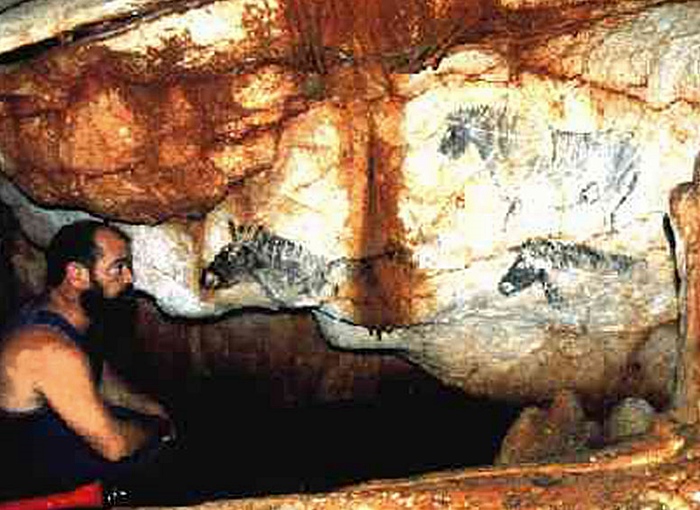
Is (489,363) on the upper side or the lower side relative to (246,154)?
lower

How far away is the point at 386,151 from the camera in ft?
14.8

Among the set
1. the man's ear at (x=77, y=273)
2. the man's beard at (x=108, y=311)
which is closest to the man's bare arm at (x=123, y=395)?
the man's beard at (x=108, y=311)

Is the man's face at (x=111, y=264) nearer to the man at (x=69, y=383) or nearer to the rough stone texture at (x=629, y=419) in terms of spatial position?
the man at (x=69, y=383)

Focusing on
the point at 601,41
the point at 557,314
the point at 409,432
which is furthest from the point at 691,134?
the point at 409,432

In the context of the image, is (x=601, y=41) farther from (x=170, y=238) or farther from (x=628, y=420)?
(x=170, y=238)

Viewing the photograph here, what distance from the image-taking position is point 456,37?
4188 mm

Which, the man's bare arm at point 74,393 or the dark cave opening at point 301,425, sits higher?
the man's bare arm at point 74,393

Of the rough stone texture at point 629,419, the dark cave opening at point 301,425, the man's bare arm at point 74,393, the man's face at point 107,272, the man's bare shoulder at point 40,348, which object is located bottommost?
the dark cave opening at point 301,425

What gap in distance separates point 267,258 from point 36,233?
1525mm

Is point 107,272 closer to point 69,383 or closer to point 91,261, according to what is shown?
point 91,261

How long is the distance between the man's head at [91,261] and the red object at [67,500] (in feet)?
2.96

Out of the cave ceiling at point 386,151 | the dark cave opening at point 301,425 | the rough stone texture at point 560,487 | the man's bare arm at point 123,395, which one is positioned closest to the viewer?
the rough stone texture at point 560,487

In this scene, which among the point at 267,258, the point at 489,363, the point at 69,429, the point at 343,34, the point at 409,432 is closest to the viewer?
the point at 343,34

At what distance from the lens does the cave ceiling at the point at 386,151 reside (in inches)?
165
